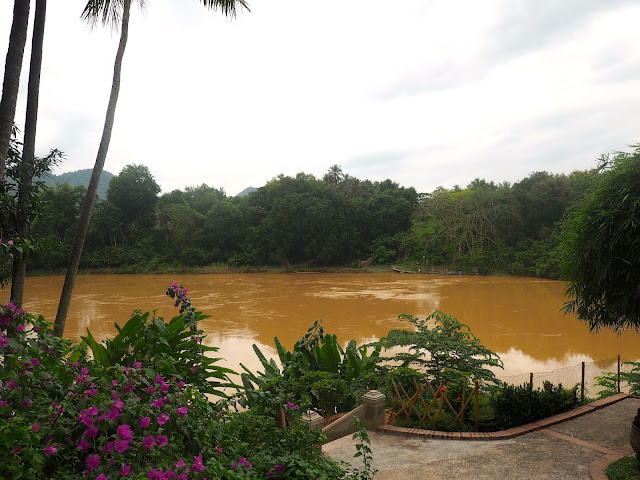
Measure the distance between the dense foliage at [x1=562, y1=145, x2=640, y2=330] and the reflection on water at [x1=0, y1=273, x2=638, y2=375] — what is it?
5.60m

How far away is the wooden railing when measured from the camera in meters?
5.79

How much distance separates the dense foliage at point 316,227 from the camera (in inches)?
1330

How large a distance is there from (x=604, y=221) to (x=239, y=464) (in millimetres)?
4579

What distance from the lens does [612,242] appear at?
461 cm

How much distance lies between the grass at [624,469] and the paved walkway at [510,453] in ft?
0.32

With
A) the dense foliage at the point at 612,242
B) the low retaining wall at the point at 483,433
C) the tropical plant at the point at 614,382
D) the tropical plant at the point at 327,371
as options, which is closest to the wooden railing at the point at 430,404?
the low retaining wall at the point at 483,433

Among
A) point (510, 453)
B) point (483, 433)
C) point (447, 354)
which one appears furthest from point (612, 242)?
point (447, 354)

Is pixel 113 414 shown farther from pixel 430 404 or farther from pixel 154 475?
pixel 430 404

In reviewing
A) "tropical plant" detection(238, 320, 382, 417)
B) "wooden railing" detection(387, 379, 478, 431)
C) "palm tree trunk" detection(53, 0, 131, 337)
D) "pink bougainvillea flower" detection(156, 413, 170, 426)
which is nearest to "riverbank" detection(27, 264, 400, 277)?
"tropical plant" detection(238, 320, 382, 417)

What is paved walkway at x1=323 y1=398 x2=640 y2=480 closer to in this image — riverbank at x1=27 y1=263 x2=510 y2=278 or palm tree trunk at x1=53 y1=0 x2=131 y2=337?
palm tree trunk at x1=53 y1=0 x2=131 y2=337

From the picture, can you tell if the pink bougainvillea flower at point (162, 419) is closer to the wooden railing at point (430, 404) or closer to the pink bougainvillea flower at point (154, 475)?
the pink bougainvillea flower at point (154, 475)

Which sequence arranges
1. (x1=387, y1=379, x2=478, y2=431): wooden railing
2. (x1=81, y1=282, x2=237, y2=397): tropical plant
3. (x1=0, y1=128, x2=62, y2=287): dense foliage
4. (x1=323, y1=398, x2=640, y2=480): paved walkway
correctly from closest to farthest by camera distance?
1. (x1=81, y1=282, x2=237, y2=397): tropical plant
2. (x1=0, y1=128, x2=62, y2=287): dense foliage
3. (x1=323, y1=398, x2=640, y2=480): paved walkway
4. (x1=387, y1=379, x2=478, y2=431): wooden railing

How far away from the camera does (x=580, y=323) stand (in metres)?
15.2

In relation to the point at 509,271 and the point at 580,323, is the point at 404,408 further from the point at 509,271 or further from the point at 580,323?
the point at 509,271
